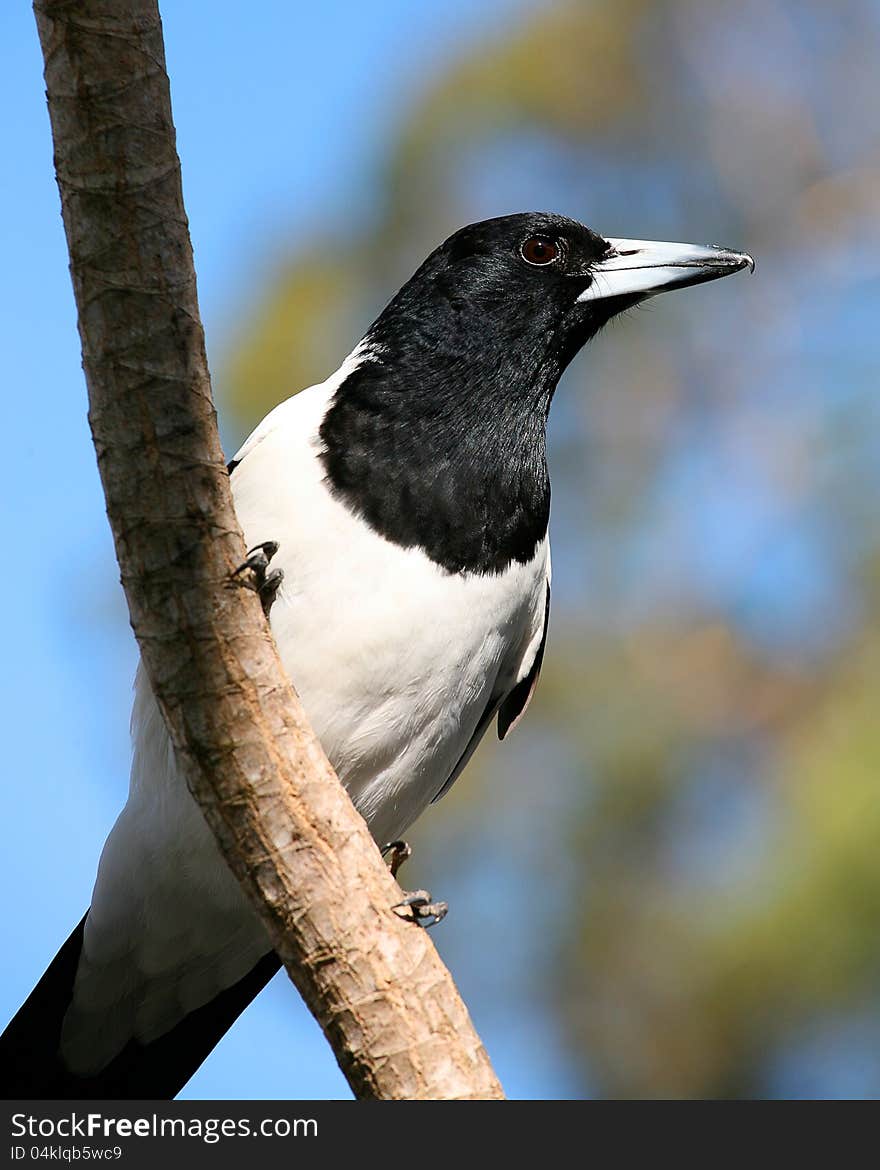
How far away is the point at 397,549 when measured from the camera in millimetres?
3086

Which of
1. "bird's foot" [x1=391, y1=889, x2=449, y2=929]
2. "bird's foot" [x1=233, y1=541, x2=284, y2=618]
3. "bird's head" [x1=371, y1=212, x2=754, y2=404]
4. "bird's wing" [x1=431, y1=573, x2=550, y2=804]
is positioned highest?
"bird's head" [x1=371, y1=212, x2=754, y2=404]

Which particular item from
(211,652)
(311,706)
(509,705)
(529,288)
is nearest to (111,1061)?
(311,706)

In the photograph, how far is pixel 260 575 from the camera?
243cm

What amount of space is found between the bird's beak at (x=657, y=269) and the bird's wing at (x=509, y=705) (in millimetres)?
695

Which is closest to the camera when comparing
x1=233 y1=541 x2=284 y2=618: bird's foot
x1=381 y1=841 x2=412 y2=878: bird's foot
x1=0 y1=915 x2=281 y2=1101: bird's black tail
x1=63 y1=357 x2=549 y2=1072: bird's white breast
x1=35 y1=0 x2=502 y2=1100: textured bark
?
x1=35 y1=0 x2=502 y2=1100: textured bark

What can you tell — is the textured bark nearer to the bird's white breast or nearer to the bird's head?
the bird's white breast

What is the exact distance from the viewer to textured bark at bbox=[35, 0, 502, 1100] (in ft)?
7.07

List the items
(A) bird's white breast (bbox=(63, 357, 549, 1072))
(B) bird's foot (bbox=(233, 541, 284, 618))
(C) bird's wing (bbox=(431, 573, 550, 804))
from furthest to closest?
(C) bird's wing (bbox=(431, 573, 550, 804)) → (A) bird's white breast (bbox=(63, 357, 549, 1072)) → (B) bird's foot (bbox=(233, 541, 284, 618))

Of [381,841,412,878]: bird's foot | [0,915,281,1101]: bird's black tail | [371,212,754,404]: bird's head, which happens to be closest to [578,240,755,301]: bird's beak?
[371,212,754,404]: bird's head

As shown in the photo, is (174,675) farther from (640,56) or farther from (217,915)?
(640,56)

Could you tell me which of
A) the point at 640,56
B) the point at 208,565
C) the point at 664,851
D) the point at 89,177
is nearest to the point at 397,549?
the point at 208,565

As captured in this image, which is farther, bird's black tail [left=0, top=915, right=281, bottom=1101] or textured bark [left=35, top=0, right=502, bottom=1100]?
bird's black tail [left=0, top=915, right=281, bottom=1101]

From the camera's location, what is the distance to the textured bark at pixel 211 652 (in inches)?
84.9
